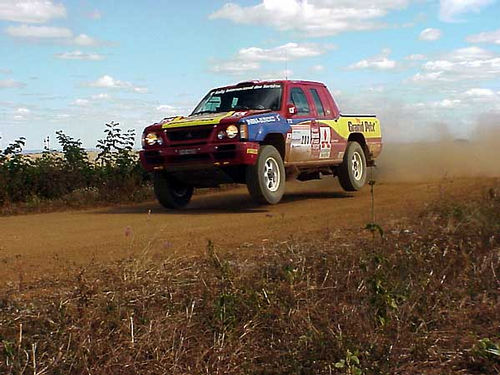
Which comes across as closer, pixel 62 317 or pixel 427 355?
pixel 427 355

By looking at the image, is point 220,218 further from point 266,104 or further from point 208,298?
point 208,298

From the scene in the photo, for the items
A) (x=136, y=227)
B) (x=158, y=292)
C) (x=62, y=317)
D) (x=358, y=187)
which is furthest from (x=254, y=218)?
(x=62, y=317)

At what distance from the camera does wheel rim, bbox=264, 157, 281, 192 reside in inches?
455

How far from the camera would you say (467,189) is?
1301cm

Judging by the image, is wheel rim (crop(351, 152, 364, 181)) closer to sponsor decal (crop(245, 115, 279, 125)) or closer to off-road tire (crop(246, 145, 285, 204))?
off-road tire (crop(246, 145, 285, 204))

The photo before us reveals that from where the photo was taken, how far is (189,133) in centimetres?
1135

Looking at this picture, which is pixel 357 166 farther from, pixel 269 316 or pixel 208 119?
pixel 269 316

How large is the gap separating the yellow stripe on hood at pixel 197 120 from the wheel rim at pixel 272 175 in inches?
37.5

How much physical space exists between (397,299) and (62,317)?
2.25m

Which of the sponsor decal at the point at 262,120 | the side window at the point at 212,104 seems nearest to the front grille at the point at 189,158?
the sponsor decal at the point at 262,120

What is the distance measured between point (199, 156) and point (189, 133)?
1.28ft

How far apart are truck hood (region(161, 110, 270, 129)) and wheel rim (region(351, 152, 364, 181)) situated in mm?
2871

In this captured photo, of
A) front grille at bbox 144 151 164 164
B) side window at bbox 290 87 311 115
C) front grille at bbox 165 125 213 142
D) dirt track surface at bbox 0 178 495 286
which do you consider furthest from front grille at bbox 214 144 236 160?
side window at bbox 290 87 311 115

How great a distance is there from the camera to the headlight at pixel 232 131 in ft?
36.1
